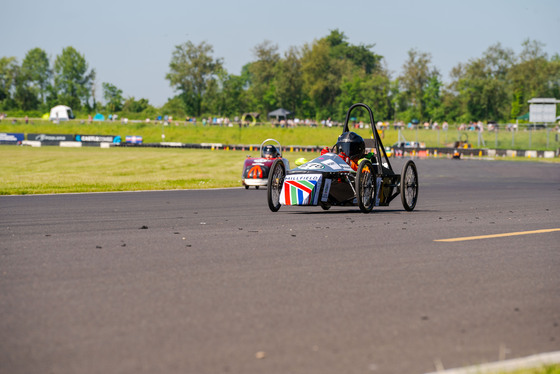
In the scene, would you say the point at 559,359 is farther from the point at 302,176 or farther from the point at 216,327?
the point at 302,176

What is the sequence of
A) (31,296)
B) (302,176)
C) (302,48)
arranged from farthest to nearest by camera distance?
1. (302,48)
2. (302,176)
3. (31,296)

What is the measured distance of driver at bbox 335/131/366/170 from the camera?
1357cm

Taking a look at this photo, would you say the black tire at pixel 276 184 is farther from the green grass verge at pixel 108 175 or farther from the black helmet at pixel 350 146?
the green grass verge at pixel 108 175

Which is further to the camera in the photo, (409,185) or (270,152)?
(270,152)

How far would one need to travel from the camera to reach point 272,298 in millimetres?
5453

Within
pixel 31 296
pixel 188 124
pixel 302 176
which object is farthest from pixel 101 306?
pixel 188 124

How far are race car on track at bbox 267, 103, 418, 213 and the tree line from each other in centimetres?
10083

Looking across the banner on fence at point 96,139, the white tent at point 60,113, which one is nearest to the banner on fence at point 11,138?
the banner on fence at point 96,139

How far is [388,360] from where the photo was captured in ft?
13.2

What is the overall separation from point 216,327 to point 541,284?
9.51 feet

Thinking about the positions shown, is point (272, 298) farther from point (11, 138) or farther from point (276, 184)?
point (11, 138)

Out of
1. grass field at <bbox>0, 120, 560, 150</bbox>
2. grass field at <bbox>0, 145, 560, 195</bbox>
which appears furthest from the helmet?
grass field at <bbox>0, 120, 560, 150</bbox>

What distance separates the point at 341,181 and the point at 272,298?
7548 mm

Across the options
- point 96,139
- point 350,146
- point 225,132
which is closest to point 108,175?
point 350,146
